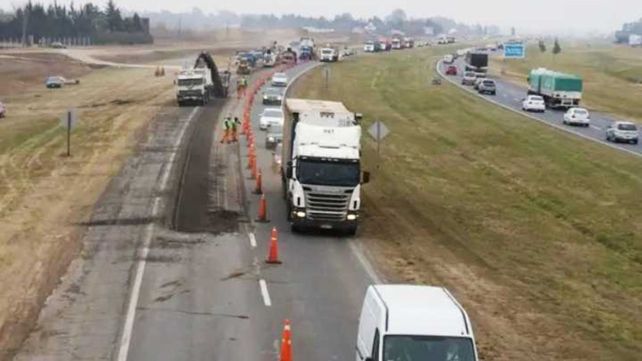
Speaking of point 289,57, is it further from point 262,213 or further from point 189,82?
point 262,213

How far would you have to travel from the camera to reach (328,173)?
105 ft

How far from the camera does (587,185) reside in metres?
50.4

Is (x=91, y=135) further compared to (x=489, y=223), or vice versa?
(x=91, y=135)

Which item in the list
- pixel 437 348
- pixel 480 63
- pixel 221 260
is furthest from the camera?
pixel 480 63

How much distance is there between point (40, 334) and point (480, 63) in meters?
107

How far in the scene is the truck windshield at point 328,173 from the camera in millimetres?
31828

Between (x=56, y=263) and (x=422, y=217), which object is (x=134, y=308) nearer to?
(x=56, y=263)

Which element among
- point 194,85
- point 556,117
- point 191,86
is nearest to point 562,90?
point 556,117

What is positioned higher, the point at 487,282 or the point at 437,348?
the point at 437,348

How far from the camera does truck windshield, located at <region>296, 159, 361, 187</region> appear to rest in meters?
31.8

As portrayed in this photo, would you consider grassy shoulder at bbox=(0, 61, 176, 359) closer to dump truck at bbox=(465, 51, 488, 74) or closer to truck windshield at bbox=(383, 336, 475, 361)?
truck windshield at bbox=(383, 336, 475, 361)

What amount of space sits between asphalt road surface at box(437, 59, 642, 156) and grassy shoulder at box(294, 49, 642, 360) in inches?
96.2

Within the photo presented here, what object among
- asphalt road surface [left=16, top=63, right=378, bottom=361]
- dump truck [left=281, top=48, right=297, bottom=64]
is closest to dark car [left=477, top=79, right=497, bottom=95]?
dump truck [left=281, top=48, right=297, bottom=64]

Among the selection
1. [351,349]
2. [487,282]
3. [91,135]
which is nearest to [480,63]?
[91,135]
